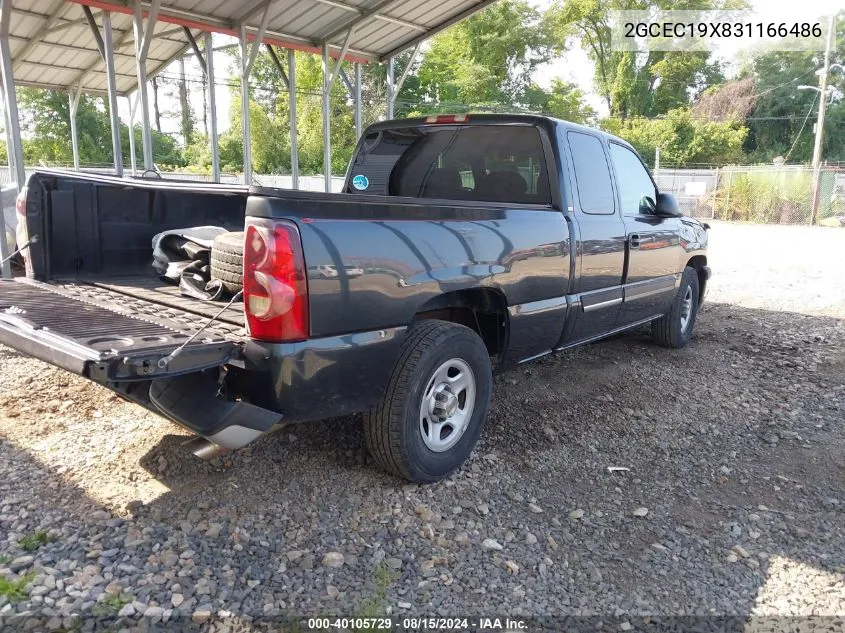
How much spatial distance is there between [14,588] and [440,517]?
1.75 m

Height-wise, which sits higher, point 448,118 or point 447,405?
point 448,118

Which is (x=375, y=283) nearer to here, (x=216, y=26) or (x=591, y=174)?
(x=591, y=174)

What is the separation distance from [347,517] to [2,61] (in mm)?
7425

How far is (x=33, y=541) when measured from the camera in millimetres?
2750

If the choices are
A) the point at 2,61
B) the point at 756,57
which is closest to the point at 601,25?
the point at 756,57

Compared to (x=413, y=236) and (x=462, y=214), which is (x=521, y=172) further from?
(x=413, y=236)

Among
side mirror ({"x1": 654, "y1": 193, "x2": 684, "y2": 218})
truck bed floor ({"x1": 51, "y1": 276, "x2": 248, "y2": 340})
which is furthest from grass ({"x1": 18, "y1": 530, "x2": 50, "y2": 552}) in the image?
side mirror ({"x1": 654, "y1": 193, "x2": 684, "y2": 218})

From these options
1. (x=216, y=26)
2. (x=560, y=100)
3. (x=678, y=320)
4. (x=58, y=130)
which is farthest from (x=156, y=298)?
(x=58, y=130)

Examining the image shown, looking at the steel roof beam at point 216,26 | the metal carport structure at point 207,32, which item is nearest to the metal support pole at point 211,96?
the metal carport structure at point 207,32

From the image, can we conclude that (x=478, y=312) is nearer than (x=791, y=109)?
Yes

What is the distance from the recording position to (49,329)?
2670mm

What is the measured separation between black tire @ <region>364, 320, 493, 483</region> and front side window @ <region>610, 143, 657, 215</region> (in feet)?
7.54

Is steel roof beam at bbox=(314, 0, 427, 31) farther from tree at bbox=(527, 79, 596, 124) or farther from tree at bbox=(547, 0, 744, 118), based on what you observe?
tree at bbox=(547, 0, 744, 118)

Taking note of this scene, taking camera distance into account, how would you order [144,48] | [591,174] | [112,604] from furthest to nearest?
1. [144,48]
2. [591,174]
3. [112,604]
